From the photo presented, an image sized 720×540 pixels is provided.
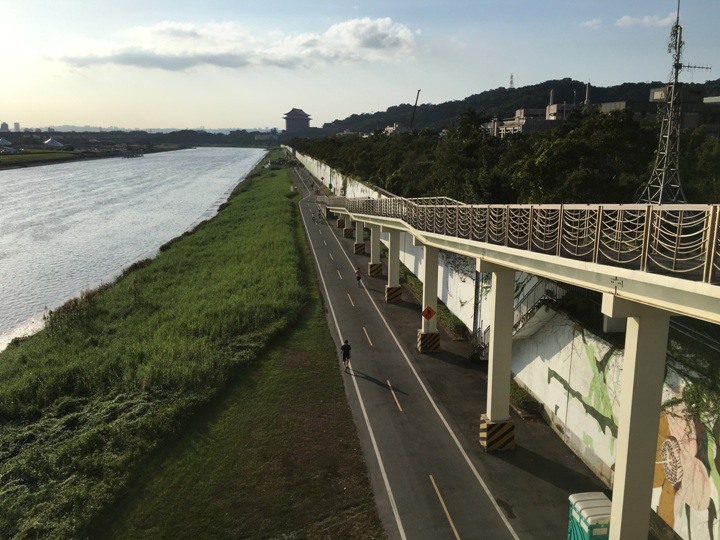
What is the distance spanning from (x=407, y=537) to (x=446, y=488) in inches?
114

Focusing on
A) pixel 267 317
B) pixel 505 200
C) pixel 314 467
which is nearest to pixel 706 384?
pixel 314 467

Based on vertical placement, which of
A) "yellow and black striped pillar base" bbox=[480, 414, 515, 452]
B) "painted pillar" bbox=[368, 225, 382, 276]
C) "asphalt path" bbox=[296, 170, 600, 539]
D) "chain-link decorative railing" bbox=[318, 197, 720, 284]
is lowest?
"asphalt path" bbox=[296, 170, 600, 539]

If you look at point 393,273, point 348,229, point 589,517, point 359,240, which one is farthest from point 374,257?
point 589,517

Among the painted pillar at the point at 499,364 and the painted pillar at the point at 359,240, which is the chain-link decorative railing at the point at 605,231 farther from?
the painted pillar at the point at 359,240

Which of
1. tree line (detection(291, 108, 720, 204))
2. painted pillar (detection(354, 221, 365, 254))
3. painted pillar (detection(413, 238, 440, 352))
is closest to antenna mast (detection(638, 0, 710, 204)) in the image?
tree line (detection(291, 108, 720, 204))

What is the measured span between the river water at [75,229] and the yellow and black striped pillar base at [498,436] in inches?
1462

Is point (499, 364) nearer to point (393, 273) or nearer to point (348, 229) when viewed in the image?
point (393, 273)

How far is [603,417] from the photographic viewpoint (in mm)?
18547

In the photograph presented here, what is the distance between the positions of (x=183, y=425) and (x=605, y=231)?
1860 cm

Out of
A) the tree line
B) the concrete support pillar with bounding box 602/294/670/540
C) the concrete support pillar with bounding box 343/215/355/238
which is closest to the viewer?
the concrete support pillar with bounding box 602/294/670/540

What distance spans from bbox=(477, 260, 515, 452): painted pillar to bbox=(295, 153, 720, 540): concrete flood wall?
2.42m

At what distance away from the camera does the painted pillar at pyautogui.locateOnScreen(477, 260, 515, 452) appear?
2064 cm

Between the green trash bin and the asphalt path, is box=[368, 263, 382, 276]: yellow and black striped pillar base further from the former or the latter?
the green trash bin

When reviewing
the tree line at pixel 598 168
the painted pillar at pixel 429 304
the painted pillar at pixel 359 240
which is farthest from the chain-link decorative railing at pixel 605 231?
the painted pillar at pixel 359 240
